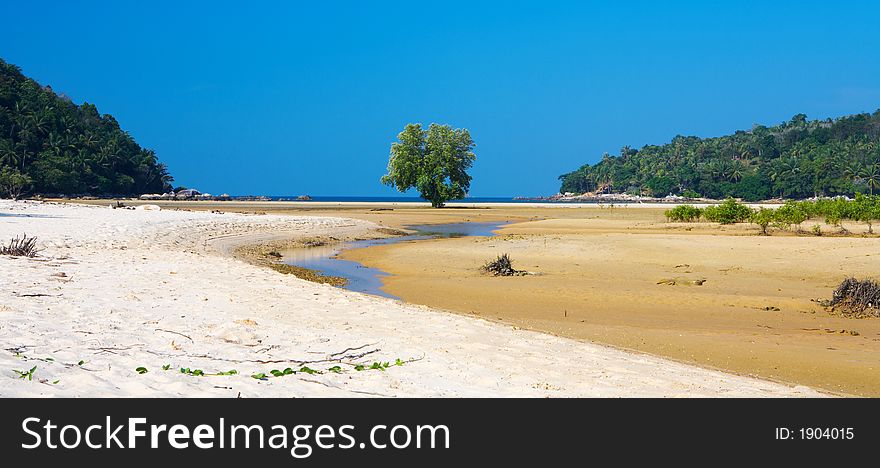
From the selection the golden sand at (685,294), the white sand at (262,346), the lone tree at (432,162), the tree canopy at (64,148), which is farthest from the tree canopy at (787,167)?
the white sand at (262,346)

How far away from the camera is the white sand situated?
594cm

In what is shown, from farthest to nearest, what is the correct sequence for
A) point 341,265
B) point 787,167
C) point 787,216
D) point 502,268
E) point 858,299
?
point 787,167
point 787,216
point 341,265
point 502,268
point 858,299

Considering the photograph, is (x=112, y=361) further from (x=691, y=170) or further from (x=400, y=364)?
(x=691, y=170)

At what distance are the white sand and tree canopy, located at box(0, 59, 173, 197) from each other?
9477 centimetres

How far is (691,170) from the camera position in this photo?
563 ft

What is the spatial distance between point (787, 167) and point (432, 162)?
322 feet

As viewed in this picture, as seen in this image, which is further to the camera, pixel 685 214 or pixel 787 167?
pixel 787 167

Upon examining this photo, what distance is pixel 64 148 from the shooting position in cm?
11512

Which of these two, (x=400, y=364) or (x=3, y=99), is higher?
(x=3, y=99)

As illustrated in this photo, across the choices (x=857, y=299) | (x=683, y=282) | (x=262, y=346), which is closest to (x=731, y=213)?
(x=683, y=282)

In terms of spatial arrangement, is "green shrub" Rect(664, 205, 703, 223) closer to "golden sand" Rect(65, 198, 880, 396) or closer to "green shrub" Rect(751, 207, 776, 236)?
"green shrub" Rect(751, 207, 776, 236)
